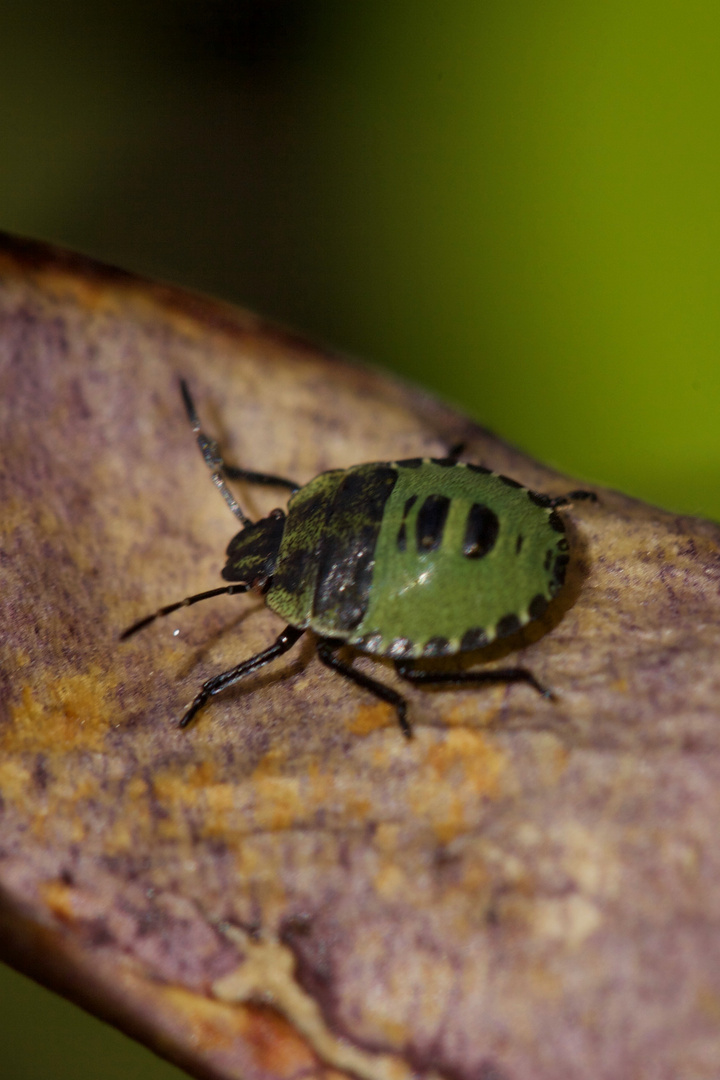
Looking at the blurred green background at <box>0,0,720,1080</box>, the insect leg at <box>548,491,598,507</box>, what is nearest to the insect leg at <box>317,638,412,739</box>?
the insect leg at <box>548,491,598,507</box>

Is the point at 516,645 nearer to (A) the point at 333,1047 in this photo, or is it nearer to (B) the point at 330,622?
(B) the point at 330,622

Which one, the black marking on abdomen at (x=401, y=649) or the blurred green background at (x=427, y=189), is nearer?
the black marking on abdomen at (x=401, y=649)

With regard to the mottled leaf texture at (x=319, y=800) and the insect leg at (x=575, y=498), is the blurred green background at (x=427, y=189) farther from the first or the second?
the mottled leaf texture at (x=319, y=800)

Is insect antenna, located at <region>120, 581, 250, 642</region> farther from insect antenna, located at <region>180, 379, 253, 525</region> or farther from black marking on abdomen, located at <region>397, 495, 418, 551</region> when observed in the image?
black marking on abdomen, located at <region>397, 495, 418, 551</region>

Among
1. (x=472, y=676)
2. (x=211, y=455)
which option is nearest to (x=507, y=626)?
(x=472, y=676)

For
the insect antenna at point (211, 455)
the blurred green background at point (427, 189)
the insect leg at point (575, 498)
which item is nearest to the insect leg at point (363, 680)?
the insect antenna at point (211, 455)

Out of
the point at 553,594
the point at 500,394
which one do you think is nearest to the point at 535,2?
the point at 500,394
